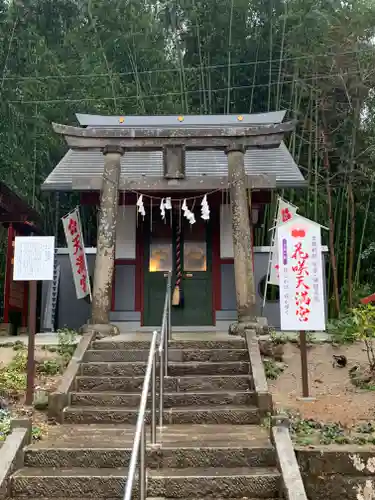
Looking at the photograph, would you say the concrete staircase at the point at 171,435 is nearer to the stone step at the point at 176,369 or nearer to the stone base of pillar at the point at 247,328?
the stone step at the point at 176,369

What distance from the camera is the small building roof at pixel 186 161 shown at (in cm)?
981

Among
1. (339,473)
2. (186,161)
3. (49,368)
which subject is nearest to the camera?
(339,473)

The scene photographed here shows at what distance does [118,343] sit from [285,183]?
14.9 feet

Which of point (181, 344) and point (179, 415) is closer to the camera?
point (179, 415)

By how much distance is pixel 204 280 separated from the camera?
10.4 meters

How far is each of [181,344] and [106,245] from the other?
2.11 meters

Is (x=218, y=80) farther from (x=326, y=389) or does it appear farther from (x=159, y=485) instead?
(x=159, y=485)

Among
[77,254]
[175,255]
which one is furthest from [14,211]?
[175,255]

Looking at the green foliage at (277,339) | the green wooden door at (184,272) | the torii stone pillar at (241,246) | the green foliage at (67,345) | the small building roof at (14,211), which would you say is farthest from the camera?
the small building roof at (14,211)

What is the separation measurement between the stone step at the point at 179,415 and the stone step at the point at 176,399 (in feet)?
0.47

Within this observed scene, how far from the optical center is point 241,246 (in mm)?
8109

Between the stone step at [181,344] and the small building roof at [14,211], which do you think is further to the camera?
the small building roof at [14,211]

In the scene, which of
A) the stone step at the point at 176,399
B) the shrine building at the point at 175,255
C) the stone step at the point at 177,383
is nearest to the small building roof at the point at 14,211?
the shrine building at the point at 175,255

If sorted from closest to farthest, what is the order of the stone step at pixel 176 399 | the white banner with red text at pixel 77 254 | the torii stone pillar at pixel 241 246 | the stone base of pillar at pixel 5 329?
the stone step at pixel 176 399 < the torii stone pillar at pixel 241 246 < the white banner with red text at pixel 77 254 < the stone base of pillar at pixel 5 329
